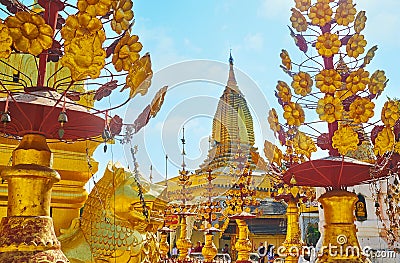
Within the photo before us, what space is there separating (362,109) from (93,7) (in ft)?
4.52

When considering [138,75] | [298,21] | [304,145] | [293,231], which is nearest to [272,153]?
[304,145]

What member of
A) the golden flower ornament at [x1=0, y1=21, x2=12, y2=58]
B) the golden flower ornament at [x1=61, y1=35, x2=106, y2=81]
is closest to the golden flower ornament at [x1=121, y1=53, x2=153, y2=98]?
the golden flower ornament at [x1=61, y1=35, x2=106, y2=81]

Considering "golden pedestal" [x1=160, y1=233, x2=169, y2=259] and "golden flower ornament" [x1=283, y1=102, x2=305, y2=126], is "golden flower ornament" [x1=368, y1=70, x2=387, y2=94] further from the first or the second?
"golden pedestal" [x1=160, y1=233, x2=169, y2=259]

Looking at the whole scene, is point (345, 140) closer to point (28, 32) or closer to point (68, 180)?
point (28, 32)

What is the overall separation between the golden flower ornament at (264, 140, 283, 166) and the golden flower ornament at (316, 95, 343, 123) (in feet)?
1.59

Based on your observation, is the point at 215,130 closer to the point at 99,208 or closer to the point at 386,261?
the point at 386,261

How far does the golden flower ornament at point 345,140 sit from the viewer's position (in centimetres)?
202

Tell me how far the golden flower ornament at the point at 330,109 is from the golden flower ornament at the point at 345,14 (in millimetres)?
675

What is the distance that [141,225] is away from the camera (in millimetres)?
2830

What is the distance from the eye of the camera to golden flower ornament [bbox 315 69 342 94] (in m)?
2.18

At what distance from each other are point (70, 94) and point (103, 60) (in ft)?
1.81

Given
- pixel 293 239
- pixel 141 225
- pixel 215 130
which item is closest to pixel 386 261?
pixel 293 239

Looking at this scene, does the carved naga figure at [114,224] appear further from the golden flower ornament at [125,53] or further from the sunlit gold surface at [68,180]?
the golden flower ornament at [125,53]

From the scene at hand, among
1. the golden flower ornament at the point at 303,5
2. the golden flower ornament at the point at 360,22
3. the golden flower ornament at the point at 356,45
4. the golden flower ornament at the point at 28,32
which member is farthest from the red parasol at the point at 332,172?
the golden flower ornament at the point at 28,32
